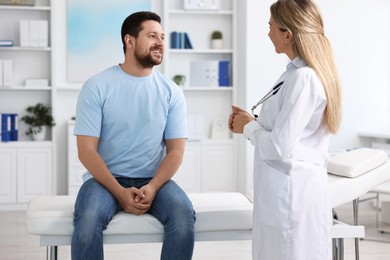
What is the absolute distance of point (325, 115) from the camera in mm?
2316

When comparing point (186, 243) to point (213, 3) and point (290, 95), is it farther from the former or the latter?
point (213, 3)

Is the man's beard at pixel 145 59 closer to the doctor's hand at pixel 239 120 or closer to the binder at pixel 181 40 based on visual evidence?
the doctor's hand at pixel 239 120

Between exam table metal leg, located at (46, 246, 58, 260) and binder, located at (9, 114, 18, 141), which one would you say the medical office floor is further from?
exam table metal leg, located at (46, 246, 58, 260)

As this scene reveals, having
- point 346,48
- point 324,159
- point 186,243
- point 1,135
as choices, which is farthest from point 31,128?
point 324,159

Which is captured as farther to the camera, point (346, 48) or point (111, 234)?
point (346, 48)

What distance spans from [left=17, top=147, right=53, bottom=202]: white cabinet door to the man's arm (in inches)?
116

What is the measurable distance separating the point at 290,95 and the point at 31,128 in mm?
3805

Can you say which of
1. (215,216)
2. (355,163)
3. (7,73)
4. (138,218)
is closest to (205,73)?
(7,73)

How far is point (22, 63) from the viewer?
225 inches

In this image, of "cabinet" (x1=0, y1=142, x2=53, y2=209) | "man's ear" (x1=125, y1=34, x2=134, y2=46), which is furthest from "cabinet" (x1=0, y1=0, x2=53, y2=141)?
"man's ear" (x1=125, y1=34, x2=134, y2=46)

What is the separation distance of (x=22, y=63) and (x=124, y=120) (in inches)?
126

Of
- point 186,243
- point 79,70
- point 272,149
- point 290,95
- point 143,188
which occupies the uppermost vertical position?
point 79,70

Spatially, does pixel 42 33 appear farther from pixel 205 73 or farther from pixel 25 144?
pixel 205 73

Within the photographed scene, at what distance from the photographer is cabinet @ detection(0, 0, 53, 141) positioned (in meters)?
5.66
